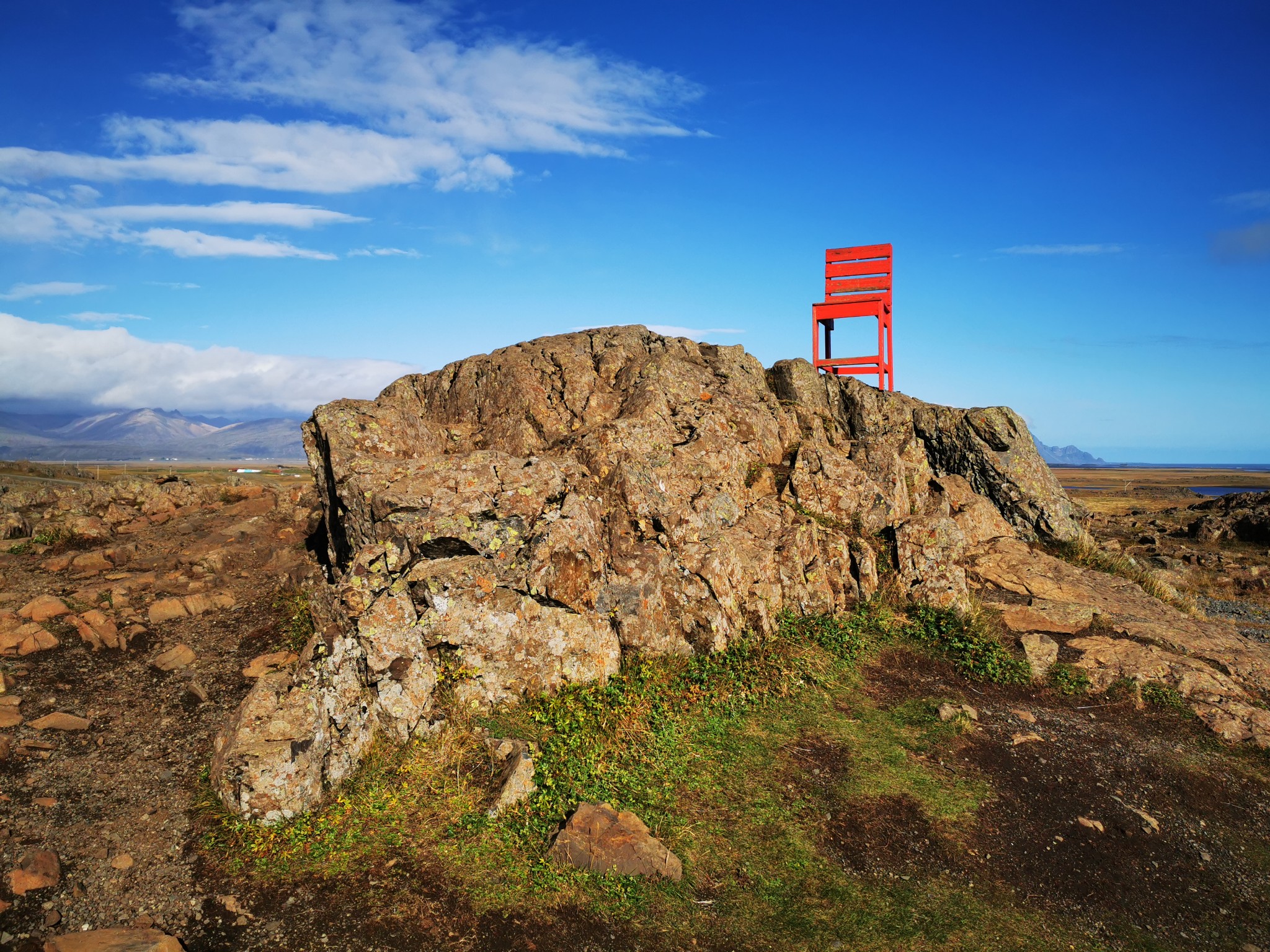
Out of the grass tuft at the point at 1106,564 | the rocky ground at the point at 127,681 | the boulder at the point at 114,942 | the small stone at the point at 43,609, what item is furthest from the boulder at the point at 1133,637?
the small stone at the point at 43,609

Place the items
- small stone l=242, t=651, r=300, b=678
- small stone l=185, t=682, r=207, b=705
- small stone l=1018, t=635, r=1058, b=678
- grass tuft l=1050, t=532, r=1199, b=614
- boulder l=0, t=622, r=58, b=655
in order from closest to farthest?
small stone l=185, t=682, r=207, b=705 < small stone l=242, t=651, r=300, b=678 < boulder l=0, t=622, r=58, b=655 < small stone l=1018, t=635, r=1058, b=678 < grass tuft l=1050, t=532, r=1199, b=614

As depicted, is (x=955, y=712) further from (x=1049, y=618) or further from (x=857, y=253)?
(x=857, y=253)

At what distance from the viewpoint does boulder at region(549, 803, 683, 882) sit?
9.02 m

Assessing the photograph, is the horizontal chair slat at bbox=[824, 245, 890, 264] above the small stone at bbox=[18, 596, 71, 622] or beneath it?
above

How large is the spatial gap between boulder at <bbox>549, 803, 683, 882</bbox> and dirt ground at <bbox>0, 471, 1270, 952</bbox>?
2.32 ft

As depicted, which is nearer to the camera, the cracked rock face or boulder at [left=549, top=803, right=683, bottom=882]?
boulder at [left=549, top=803, right=683, bottom=882]

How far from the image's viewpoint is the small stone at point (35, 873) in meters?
8.20

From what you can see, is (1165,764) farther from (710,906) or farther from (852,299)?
(852,299)

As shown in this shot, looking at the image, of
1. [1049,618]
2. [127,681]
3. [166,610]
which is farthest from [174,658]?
[1049,618]

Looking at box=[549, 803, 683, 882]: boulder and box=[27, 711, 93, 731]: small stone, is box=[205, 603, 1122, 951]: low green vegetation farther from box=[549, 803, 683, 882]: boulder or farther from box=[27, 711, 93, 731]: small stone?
box=[27, 711, 93, 731]: small stone

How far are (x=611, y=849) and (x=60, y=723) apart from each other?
9661 mm

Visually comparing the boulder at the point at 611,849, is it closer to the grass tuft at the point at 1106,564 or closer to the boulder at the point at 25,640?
the boulder at the point at 25,640

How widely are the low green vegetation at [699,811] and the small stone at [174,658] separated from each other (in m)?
5.11

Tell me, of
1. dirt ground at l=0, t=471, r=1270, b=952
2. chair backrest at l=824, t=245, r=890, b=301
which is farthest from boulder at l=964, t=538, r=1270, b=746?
chair backrest at l=824, t=245, r=890, b=301
